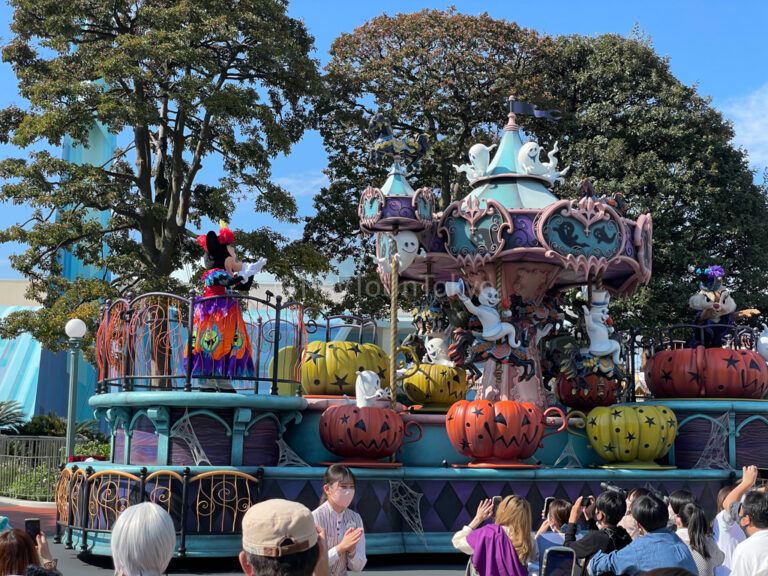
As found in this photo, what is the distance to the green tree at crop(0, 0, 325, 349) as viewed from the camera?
1828 cm

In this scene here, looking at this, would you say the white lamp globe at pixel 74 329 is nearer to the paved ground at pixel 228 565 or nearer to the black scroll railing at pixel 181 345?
the black scroll railing at pixel 181 345

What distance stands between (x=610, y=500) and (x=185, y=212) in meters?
16.4

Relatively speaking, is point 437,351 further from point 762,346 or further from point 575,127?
point 575,127

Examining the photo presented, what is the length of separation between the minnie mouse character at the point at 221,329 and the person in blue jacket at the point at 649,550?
21.3 feet

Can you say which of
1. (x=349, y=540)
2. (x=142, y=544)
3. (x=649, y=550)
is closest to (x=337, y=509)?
(x=349, y=540)

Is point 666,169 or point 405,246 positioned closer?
point 405,246

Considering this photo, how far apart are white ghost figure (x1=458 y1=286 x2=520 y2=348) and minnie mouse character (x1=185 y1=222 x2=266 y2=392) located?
Result: 9.43 ft

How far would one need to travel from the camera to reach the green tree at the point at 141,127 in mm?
18281

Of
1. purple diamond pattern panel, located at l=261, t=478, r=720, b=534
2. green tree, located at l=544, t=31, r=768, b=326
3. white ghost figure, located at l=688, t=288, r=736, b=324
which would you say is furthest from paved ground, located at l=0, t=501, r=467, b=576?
green tree, located at l=544, t=31, r=768, b=326

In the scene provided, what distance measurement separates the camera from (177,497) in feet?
32.9

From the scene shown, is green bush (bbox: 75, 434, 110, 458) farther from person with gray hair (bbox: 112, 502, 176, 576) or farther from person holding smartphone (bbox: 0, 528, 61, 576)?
person with gray hair (bbox: 112, 502, 176, 576)

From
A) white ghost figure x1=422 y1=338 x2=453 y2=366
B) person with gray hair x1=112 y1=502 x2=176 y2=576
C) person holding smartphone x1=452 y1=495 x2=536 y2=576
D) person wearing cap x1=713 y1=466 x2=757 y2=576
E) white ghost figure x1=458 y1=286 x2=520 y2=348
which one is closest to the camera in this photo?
person with gray hair x1=112 y1=502 x2=176 y2=576

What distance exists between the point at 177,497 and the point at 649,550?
6578mm

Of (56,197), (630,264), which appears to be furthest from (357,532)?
(56,197)
